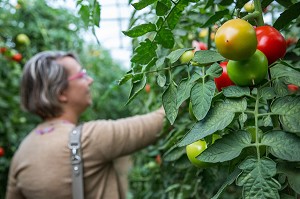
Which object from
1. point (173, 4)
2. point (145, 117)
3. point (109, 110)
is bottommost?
point (109, 110)

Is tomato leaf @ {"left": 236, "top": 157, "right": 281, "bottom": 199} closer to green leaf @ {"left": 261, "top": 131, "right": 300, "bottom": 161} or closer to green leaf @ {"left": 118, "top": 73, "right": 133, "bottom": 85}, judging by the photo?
green leaf @ {"left": 261, "top": 131, "right": 300, "bottom": 161}

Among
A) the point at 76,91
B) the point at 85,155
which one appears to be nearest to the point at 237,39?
the point at 85,155

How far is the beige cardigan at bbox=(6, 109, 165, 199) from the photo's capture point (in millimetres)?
1329

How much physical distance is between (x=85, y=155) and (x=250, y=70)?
38.1 inches

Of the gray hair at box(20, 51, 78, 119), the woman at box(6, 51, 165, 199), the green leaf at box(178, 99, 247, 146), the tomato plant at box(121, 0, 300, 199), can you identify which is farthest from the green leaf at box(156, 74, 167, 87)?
the gray hair at box(20, 51, 78, 119)

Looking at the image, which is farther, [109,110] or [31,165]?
[109,110]

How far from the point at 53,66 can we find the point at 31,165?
0.43 m

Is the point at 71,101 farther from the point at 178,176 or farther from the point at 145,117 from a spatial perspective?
the point at 178,176

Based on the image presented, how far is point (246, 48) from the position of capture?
1.48ft

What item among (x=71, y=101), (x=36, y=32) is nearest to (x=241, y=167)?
(x=71, y=101)

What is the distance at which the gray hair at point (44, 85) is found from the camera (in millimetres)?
1556

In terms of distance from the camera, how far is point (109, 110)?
4.07 meters

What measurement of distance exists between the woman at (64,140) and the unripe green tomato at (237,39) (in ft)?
3.04

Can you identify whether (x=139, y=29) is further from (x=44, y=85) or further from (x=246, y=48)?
(x=44, y=85)
